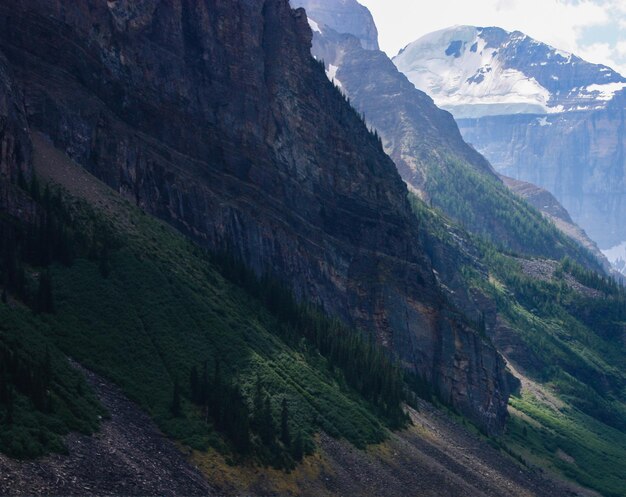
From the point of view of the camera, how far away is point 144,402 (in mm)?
109250

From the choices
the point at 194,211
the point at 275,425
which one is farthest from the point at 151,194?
the point at 275,425

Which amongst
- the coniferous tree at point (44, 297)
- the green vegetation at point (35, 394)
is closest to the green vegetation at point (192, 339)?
the coniferous tree at point (44, 297)

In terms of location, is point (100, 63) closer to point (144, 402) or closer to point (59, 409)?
point (144, 402)

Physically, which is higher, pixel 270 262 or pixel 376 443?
pixel 270 262

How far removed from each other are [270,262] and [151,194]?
32017mm

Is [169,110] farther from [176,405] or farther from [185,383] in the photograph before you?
[176,405]

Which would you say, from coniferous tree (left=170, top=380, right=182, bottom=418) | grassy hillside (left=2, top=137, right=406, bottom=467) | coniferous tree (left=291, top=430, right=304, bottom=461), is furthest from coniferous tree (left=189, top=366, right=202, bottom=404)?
coniferous tree (left=291, top=430, right=304, bottom=461)

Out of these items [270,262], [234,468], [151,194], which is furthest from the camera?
[270,262]

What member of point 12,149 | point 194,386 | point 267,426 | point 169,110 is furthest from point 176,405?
point 169,110

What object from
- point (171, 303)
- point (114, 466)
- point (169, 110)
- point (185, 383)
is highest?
point (169, 110)

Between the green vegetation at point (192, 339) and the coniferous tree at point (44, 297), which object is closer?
the coniferous tree at point (44, 297)

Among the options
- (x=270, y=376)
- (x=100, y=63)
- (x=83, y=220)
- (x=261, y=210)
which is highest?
(x=100, y=63)

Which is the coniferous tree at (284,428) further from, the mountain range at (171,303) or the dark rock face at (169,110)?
the dark rock face at (169,110)

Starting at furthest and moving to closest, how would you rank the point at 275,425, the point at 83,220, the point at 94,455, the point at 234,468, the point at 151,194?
the point at 151,194
the point at 83,220
the point at 275,425
the point at 234,468
the point at 94,455
